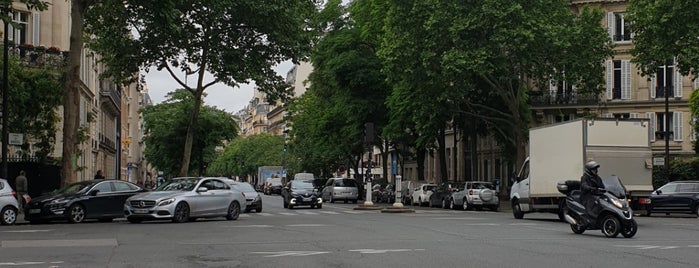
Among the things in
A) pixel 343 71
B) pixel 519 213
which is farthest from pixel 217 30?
pixel 343 71

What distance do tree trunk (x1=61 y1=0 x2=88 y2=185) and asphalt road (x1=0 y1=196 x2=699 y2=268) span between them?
6.34 meters

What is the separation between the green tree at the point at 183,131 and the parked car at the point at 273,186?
21667 millimetres

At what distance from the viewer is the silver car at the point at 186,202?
24422mm

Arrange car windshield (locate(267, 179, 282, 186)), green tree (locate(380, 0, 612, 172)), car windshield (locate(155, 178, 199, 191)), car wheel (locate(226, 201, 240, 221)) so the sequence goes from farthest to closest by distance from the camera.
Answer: car windshield (locate(267, 179, 282, 186))
green tree (locate(380, 0, 612, 172))
car wheel (locate(226, 201, 240, 221))
car windshield (locate(155, 178, 199, 191))

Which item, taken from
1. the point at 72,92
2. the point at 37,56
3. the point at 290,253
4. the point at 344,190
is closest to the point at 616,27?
the point at 344,190

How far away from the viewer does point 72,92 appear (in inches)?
1083

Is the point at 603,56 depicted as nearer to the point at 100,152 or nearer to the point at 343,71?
the point at 343,71

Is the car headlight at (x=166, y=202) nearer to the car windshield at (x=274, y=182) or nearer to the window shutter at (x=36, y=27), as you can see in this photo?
the window shutter at (x=36, y=27)

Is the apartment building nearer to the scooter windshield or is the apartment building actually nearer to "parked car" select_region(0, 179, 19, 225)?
"parked car" select_region(0, 179, 19, 225)

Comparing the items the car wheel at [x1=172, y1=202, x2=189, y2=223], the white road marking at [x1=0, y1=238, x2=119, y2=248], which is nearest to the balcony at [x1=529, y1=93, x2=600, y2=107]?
the car wheel at [x1=172, y1=202, x2=189, y2=223]

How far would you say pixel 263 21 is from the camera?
33000 mm

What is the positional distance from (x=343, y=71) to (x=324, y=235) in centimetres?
3390

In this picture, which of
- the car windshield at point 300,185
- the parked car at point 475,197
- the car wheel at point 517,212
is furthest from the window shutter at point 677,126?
the car wheel at point 517,212

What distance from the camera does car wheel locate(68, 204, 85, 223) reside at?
24.6 m
